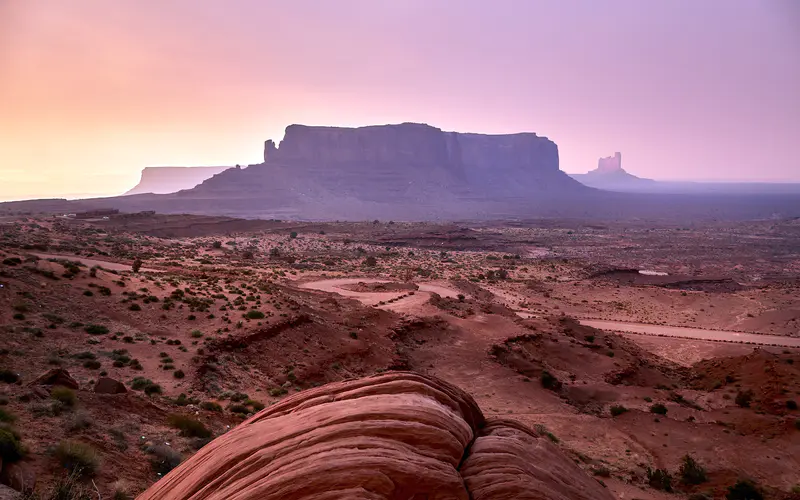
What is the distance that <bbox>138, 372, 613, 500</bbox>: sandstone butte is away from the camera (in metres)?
4.41

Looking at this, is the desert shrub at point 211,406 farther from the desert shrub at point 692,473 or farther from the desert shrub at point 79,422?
the desert shrub at point 692,473

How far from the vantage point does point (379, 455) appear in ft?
15.1

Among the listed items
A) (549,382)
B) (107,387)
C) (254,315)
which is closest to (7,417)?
(107,387)

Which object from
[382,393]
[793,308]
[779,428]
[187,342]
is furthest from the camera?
[793,308]

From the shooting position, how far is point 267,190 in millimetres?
158875

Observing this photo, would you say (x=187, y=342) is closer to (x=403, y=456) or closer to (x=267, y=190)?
(x=403, y=456)

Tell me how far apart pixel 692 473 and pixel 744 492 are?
126 centimetres

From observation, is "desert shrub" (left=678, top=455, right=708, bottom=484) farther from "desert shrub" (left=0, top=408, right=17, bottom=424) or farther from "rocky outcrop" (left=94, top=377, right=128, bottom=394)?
"desert shrub" (left=0, top=408, right=17, bottom=424)

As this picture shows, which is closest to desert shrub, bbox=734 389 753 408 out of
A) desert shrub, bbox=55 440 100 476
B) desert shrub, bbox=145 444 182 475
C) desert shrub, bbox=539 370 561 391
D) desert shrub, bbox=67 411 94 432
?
desert shrub, bbox=539 370 561 391

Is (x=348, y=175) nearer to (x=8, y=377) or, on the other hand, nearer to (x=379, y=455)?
(x=8, y=377)

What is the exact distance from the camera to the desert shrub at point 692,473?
42.1 ft

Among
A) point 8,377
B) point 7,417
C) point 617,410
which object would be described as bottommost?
point 617,410

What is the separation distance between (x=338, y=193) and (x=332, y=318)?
14841cm

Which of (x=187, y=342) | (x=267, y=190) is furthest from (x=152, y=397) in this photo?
(x=267, y=190)
